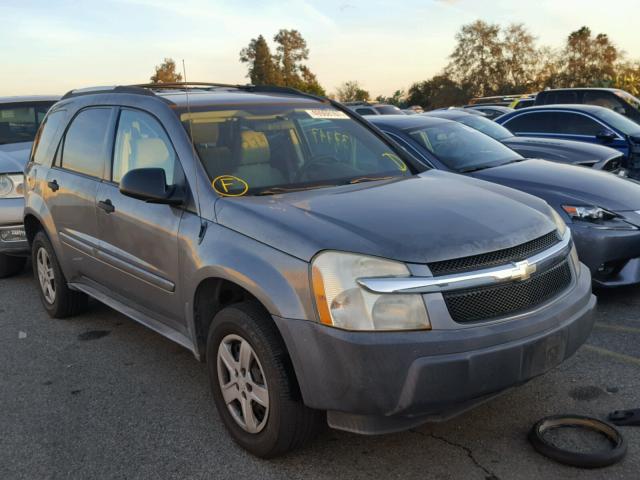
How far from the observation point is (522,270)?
2.96m

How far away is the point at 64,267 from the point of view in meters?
5.14

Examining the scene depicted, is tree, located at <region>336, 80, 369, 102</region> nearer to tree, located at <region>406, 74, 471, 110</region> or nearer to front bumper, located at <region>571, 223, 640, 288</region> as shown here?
tree, located at <region>406, 74, 471, 110</region>

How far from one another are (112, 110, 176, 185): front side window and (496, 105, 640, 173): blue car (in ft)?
24.2

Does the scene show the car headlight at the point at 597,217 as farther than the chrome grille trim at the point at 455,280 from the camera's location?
Yes

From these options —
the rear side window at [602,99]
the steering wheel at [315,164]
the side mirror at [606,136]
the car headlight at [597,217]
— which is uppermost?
the rear side window at [602,99]

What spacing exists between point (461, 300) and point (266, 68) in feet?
292

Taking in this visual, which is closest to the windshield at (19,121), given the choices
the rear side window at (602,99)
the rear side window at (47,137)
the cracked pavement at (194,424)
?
the rear side window at (47,137)

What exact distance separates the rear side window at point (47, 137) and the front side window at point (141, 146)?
3.92ft

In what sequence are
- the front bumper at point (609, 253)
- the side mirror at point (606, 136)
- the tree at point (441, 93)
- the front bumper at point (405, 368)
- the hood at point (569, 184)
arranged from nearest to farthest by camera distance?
the front bumper at point (405, 368), the front bumper at point (609, 253), the hood at point (569, 184), the side mirror at point (606, 136), the tree at point (441, 93)

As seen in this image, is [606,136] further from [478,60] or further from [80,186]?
[478,60]

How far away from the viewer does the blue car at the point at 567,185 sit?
505cm

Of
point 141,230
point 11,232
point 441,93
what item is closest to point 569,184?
point 141,230

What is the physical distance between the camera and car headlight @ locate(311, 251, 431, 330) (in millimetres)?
2719

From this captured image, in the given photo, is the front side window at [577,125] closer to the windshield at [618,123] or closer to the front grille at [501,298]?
the windshield at [618,123]
